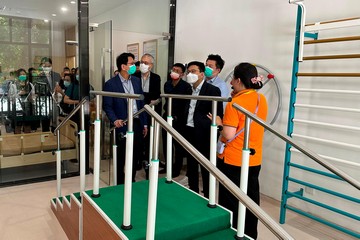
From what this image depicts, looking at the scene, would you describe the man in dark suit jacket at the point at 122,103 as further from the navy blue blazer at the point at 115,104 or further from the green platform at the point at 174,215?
the green platform at the point at 174,215

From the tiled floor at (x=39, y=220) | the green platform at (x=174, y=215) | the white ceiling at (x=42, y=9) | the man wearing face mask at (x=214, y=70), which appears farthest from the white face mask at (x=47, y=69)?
the green platform at (x=174, y=215)

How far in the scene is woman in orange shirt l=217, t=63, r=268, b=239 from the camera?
214 cm

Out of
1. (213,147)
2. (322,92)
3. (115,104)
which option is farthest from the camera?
(115,104)

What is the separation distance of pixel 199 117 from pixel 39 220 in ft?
6.21

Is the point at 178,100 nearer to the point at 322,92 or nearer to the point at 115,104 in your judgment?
the point at 115,104

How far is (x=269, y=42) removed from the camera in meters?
3.42

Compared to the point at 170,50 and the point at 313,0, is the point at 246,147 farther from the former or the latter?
the point at 170,50

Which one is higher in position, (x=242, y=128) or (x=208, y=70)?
(x=208, y=70)

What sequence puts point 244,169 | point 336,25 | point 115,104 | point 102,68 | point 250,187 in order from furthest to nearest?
point 102,68 → point 115,104 → point 336,25 → point 250,187 → point 244,169

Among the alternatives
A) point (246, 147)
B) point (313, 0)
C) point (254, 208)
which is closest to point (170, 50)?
point (313, 0)

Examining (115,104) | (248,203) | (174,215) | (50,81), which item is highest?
(50,81)

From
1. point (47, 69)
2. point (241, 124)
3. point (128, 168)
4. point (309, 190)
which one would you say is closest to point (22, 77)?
point (47, 69)

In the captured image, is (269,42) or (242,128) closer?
(242,128)

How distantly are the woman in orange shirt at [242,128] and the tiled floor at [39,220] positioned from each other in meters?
0.70
